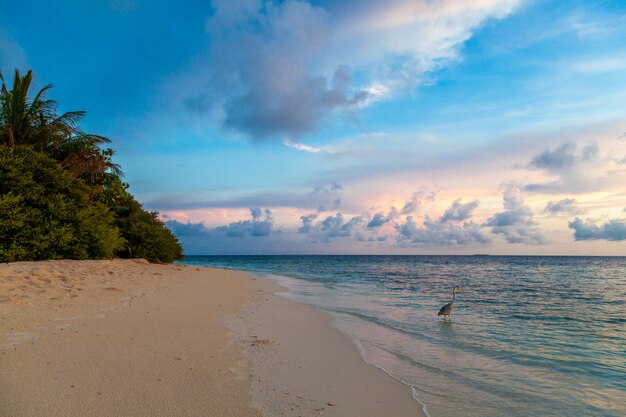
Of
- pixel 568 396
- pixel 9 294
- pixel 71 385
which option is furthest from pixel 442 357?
pixel 9 294

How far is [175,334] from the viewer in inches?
254

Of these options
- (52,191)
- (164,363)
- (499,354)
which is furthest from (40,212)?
(499,354)

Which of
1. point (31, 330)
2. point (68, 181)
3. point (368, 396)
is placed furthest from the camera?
point (68, 181)

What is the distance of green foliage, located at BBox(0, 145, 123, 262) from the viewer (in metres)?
12.2

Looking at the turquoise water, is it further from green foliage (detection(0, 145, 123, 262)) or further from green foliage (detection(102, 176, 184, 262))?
green foliage (detection(102, 176, 184, 262))

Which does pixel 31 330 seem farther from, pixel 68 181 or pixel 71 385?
pixel 68 181

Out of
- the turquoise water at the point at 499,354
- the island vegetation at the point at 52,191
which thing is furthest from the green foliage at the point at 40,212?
the turquoise water at the point at 499,354

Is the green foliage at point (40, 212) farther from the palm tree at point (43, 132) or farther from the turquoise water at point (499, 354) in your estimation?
the turquoise water at point (499, 354)

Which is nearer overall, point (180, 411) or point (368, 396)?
point (180, 411)

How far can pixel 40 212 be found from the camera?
1362cm

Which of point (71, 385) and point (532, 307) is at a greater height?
point (71, 385)

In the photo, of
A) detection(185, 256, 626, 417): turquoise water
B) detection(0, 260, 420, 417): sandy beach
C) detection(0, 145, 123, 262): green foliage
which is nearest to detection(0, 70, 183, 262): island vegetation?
detection(0, 145, 123, 262): green foliage

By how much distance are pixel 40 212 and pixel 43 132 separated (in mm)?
6707

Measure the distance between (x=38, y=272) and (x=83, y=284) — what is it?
1.26 metres
